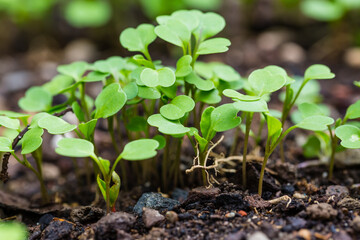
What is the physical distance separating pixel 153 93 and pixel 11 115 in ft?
1.64

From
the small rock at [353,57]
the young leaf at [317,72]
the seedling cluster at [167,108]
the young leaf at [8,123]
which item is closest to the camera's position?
the seedling cluster at [167,108]

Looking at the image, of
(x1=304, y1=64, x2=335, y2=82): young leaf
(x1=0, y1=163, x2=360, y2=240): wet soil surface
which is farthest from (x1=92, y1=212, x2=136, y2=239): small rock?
(x1=304, y1=64, x2=335, y2=82): young leaf

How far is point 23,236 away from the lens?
1223 millimetres

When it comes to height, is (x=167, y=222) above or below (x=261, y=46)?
below

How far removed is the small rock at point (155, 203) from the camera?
1312 mm

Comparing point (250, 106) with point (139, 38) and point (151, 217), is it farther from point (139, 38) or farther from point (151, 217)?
point (139, 38)

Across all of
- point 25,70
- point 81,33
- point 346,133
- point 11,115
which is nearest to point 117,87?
point 11,115

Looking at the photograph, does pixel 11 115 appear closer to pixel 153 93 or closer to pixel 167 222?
pixel 153 93

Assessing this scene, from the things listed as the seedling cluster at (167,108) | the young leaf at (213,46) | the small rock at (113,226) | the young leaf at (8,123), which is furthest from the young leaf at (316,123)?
the young leaf at (8,123)

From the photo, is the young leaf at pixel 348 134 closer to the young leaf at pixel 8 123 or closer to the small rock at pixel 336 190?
the small rock at pixel 336 190

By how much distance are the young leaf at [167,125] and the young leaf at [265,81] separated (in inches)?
11.4

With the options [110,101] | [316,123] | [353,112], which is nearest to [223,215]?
[316,123]

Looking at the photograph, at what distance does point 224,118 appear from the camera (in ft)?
4.02

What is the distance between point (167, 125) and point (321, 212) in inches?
20.0
